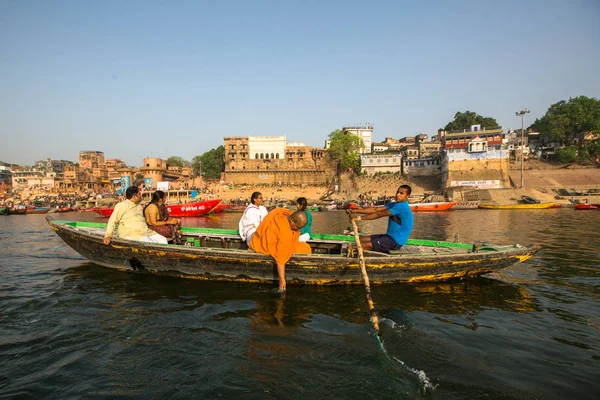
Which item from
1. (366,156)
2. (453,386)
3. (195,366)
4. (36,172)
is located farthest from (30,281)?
(36,172)

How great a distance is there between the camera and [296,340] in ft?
16.7

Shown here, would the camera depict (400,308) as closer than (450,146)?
Yes

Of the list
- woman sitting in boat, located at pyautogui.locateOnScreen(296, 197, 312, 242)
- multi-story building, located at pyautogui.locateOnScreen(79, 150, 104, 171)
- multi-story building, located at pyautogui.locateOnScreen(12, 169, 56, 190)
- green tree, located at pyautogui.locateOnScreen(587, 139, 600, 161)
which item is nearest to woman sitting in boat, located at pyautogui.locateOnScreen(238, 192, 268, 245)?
woman sitting in boat, located at pyautogui.locateOnScreen(296, 197, 312, 242)

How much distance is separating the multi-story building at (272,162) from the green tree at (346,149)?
360cm

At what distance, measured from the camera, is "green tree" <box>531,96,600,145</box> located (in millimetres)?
59531

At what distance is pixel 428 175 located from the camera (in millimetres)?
61406

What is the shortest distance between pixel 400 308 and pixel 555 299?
356cm

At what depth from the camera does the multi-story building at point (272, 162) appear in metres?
70.9

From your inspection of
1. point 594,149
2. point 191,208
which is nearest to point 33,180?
point 191,208

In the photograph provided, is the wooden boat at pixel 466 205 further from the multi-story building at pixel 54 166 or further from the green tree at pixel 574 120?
the multi-story building at pixel 54 166

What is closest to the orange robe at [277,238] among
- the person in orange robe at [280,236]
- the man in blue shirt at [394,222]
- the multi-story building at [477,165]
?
the person in orange robe at [280,236]

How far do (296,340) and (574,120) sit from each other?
257ft

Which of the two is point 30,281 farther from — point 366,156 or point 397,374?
point 366,156

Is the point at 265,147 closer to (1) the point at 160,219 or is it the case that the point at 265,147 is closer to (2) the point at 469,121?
(2) the point at 469,121
